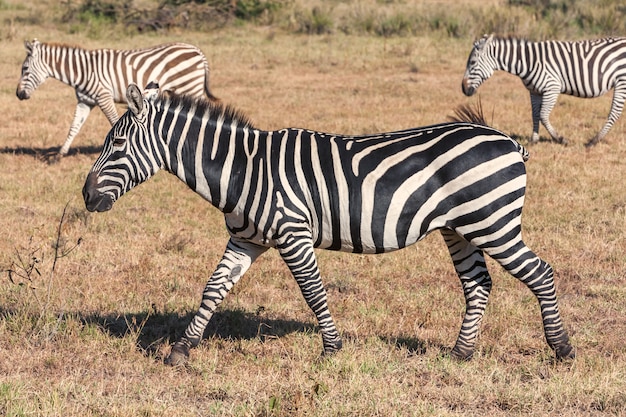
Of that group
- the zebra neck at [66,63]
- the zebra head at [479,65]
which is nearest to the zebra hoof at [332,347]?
the zebra neck at [66,63]

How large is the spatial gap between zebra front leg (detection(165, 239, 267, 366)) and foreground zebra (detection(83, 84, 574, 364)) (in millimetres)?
13

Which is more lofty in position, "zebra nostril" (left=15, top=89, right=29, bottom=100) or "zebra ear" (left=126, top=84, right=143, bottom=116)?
"zebra ear" (left=126, top=84, right=143, bottom=116)

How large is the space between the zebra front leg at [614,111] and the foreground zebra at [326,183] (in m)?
7.81

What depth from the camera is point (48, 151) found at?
42.9ft

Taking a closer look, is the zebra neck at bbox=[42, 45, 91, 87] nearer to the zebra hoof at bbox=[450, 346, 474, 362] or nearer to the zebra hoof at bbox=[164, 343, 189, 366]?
the zebra hoof at bbox=[164, 343, 189, 366]

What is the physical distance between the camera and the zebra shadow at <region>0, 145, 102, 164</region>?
1253cm

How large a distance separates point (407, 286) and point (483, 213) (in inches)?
86.5

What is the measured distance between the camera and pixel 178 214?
388 inches

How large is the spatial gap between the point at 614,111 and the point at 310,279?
8.87 metres

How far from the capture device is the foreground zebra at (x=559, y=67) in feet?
43.0

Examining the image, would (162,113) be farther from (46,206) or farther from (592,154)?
(592,154)

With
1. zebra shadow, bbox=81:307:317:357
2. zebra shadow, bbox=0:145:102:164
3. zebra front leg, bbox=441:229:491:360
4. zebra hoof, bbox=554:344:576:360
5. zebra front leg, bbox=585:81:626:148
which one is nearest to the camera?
zebra hoof, bbox=554:344:576:360

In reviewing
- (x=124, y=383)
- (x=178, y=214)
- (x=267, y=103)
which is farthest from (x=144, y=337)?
(x=267, y=103)

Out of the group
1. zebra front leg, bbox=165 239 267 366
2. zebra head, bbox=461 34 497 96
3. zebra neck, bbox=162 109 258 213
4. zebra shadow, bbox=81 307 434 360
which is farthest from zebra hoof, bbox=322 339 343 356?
zebra head, bbox=461 34 497 96
